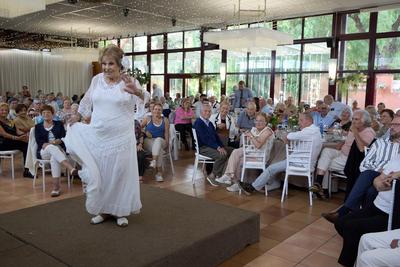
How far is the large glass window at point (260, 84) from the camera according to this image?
40.8ft

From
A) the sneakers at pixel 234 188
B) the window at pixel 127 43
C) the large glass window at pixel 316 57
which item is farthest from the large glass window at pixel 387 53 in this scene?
the window at pixel 127 43

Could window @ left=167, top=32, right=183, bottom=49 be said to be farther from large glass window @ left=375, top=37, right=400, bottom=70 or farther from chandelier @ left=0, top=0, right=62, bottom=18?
chandelier @ left=0, top=0, right=62, bottom=18

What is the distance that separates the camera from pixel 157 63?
16281 mm

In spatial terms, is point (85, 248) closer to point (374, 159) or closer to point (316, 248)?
point (316, 248)

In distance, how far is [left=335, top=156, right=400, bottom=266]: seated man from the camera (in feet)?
8.68

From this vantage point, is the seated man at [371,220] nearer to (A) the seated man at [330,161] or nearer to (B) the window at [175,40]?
(A) the seated man at [330,161]

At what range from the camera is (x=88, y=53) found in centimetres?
1212

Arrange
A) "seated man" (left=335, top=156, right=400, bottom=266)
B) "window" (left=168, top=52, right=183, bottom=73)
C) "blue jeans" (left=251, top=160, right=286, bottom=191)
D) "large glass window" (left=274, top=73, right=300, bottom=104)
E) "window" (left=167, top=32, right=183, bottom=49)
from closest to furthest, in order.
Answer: "seated man" (left=335, top=156, right=400, bottom=266)
"blue jeans" (left=251, top=160, right=286, bottom=191)
"large glass window" (left=274, top=73, right=300, bottom=104)
"window" (left=167, top=32, right=183, bottom=49)
"window" (left=168, top=52, right=183, bottom=73)

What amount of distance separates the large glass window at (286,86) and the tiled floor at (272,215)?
6537mm

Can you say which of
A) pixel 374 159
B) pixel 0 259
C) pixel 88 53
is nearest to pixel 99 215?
pixel 0 259

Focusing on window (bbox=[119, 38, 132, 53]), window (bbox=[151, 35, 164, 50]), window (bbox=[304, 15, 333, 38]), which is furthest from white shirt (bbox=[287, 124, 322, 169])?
window (bbox=[119, 38, 132, 53])

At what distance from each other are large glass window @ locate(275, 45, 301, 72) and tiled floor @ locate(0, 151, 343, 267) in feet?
22.2

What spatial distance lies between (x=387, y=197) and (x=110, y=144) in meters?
2.15

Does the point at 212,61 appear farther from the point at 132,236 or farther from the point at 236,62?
the point at 132,236
